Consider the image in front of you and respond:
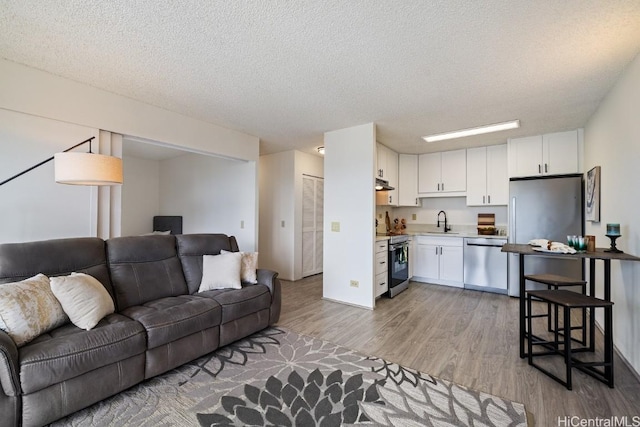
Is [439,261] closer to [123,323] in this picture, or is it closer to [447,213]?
[447,213]

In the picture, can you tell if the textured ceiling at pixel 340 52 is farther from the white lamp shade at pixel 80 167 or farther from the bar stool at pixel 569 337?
the bar stool at pixel 569 337

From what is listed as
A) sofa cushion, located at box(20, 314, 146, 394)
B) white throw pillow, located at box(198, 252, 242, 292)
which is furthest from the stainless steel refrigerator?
sofa cushion, located at box(20, 314, 146, 394)

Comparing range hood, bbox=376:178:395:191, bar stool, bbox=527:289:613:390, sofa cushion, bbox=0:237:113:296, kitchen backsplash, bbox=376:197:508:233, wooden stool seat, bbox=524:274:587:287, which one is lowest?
bar stool, bbox=527:289:613:390

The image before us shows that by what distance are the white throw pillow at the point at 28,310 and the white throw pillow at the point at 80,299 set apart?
49 millimetres

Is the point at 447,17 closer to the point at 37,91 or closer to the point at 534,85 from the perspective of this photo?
the point at 534,85

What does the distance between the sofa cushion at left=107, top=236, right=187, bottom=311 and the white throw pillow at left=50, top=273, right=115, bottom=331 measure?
0.38 metres

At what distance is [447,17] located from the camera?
173cm

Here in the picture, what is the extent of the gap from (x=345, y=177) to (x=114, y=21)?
2.83 meters

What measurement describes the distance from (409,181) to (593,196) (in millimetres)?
2596

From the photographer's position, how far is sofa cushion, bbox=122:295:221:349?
2012mm

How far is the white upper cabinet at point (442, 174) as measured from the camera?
487 cm

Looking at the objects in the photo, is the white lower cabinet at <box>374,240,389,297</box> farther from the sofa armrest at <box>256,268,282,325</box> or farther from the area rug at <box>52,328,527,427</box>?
the area rug at <box>52,328,527,427</box>

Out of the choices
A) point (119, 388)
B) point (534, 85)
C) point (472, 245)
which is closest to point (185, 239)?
point (119, 388)

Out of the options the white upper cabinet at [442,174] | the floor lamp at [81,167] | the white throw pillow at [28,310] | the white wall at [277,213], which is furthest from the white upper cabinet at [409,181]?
the white throw pillow at [28,310]
